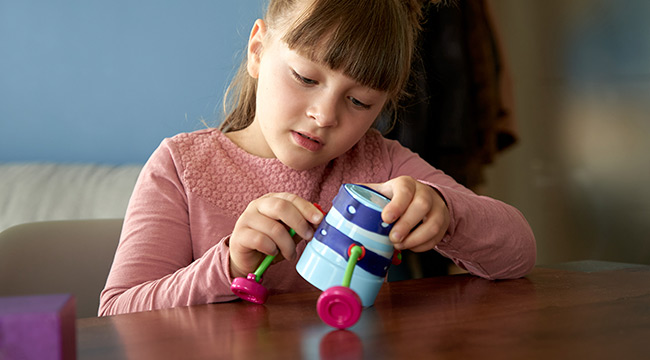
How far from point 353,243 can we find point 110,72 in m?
1.15

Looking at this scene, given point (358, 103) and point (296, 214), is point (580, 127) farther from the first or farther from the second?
point (296, 214)

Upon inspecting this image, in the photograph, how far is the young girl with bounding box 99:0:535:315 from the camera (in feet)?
2.14

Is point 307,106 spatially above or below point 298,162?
above

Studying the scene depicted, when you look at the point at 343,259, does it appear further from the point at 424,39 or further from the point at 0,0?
the point at 0,0

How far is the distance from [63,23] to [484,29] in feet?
3.52

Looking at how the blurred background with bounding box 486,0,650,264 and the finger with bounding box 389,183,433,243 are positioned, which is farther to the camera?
the blurred background with bounding box 486,0,650,264

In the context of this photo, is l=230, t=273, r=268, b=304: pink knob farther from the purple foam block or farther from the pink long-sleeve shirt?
the purple foam block

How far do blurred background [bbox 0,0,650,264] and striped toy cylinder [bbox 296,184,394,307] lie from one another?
101 cm

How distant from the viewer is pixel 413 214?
24.2 inches

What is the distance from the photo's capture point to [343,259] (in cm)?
55

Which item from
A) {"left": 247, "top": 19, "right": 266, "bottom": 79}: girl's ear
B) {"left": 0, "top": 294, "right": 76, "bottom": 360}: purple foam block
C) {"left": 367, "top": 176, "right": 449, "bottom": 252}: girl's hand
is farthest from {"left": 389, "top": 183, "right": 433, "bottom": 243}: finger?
{"left": 247, "top": 19, "right": 266, "bottom": 79}: girl's ear

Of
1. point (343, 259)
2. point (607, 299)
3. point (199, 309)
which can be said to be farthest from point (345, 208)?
point (607, 299)

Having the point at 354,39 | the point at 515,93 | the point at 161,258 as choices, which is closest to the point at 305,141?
the point at 354,39

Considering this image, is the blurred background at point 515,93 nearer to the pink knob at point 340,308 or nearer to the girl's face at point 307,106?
the girl's face at point 307,106
